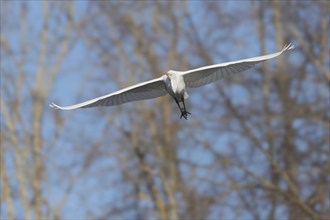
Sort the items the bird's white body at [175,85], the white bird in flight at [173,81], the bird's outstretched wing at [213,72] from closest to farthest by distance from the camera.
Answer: the bird's white body at [175,85], the white bird in flight at [173,81], the bird's outstretched wing at [213,72]

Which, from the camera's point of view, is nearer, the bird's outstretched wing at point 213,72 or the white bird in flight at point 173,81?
the white bird in flight at point 173,81

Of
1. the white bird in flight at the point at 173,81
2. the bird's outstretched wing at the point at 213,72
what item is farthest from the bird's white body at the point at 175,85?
the bird's outstretched wing at the point at 213,72

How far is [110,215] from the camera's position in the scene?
15.1 metres

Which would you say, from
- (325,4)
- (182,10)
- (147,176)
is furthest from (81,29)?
(325,4)

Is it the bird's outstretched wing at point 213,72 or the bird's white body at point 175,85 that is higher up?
the bird's outstretched wing at point 213,72

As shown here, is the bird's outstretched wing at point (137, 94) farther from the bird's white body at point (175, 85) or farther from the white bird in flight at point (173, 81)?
the bird's white body at point (175, 85)

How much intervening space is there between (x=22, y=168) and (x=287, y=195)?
17.9 ft

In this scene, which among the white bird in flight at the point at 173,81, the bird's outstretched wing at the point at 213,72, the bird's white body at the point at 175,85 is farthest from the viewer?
the bird's outstretched wing at the point at 213,72

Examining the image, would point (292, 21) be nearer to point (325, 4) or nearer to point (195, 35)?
point (325, 4)

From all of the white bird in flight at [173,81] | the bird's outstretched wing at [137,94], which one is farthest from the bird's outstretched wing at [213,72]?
the bird's outstretched wing at [137,94]

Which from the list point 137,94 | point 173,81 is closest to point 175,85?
point 173,81

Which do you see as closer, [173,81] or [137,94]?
[173,81]

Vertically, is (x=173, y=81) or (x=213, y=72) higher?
(x=213, y=72)

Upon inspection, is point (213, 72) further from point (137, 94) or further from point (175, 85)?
point (175, 85)
